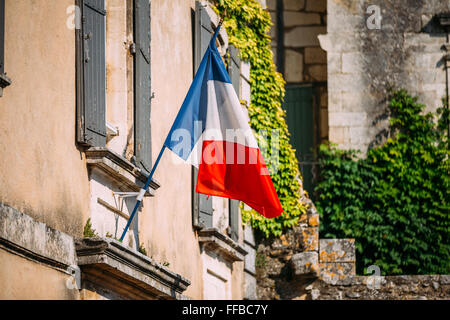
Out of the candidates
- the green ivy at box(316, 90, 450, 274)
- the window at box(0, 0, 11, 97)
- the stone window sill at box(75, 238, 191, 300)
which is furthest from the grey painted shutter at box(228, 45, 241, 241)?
the window at box(0, 0, 11, 97)

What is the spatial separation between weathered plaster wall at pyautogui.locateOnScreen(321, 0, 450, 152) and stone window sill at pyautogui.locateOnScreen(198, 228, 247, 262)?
3.72 m

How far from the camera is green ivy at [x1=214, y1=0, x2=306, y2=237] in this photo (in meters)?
13.5

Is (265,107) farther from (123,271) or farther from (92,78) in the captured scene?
(123,271)

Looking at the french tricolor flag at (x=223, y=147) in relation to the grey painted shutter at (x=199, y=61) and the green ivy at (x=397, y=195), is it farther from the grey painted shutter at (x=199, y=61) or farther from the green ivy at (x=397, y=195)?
the green ivy at (x=397, y=195)

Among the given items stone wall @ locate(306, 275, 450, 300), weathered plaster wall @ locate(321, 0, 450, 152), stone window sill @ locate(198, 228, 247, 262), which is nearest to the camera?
stone window sill @ locate(198, 228, 247, 262)

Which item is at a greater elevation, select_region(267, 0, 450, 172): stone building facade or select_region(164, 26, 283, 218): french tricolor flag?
select_region(267, 0, 450, 172): stone building facade

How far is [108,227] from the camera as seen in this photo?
26.9 ft

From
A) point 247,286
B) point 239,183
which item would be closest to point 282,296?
point 247,286

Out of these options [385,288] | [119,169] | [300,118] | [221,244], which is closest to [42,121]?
[119,169]

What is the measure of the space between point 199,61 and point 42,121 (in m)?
4.44

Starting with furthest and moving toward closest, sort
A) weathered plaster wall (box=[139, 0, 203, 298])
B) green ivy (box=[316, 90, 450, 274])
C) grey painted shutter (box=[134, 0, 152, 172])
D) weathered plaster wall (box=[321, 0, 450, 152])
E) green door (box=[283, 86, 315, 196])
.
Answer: green door (box=[283, 86, 315, 196]), weathered plaster wall (box=[321, 0, 450, 152]), green ivy (box=[316, 90, 450, 274]), weathered plaster wall (box=[139, 0, 203, 298]), grey painted shutter (box=[134, 0, 152, 172])

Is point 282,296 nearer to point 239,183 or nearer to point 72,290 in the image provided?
point 239,183

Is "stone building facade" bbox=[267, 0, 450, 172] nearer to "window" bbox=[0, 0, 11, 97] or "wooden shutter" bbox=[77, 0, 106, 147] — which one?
"wooden shutter" bbox=[77, 0, 106, 147]

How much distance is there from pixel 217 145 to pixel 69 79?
173 cm
